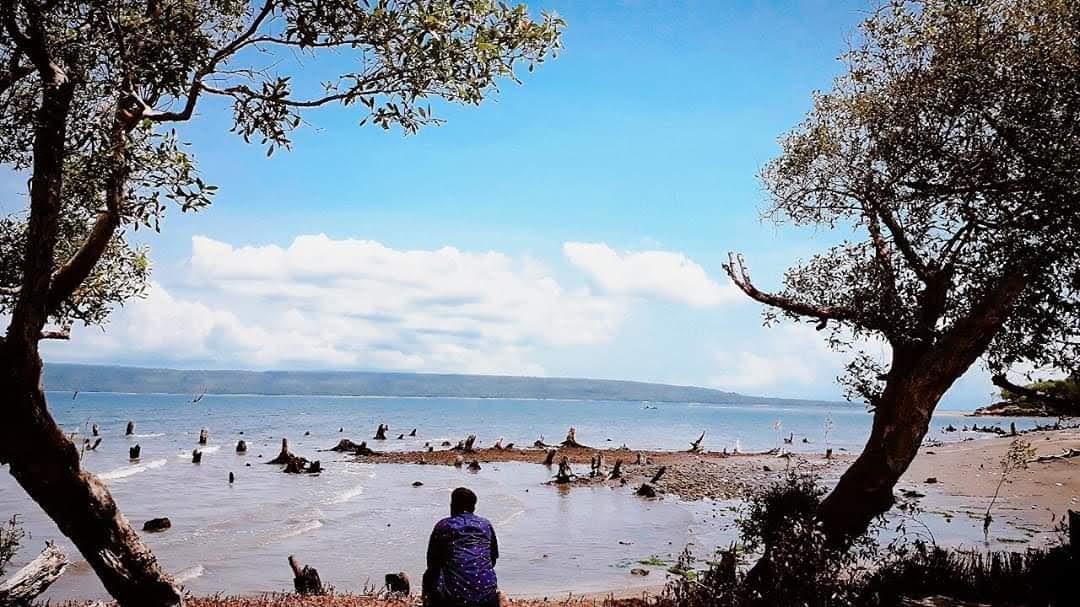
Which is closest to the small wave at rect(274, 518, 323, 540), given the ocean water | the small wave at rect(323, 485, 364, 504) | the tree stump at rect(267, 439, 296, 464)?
the ocean water

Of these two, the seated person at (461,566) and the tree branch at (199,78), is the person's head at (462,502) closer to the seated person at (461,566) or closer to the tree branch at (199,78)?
the seated person at (461,566)

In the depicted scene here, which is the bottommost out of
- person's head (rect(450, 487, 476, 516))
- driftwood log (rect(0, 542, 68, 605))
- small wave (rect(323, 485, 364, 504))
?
small wave (rect(323, 485, 364, 504))

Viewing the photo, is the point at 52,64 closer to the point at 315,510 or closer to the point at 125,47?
the point at 125,47

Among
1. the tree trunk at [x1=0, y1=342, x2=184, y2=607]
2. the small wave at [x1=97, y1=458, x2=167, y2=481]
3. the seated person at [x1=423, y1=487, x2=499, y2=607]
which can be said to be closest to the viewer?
the seated person at [x1=423, y1=487, x2=499, y2=607]

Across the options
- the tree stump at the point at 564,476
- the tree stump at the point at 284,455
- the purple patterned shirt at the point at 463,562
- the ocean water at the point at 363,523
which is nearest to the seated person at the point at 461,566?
the purple patterned shirt at the point at 463,562

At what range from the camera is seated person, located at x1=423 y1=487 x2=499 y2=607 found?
844cm

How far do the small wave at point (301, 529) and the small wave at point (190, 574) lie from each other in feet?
17.9

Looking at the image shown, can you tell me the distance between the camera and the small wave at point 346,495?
3838cm

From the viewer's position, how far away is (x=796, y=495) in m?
13.5

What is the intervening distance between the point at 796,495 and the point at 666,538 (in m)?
15.7

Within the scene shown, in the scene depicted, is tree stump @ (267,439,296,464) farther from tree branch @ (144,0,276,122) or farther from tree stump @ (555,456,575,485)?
tree branch @ (144,0,276,122)

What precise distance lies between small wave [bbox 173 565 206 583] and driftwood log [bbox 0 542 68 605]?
418 inches

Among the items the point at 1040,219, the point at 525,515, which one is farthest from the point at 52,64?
the point at 525,515

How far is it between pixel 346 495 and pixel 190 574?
1716 cm
